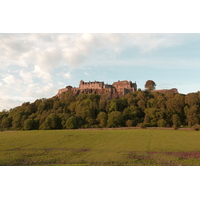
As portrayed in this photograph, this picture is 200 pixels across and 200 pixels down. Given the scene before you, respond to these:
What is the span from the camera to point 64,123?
47688 millimetres

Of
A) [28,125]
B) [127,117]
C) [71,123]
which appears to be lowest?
[28,125]

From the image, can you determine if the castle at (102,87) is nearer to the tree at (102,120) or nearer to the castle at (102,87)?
the castle at (102,87)

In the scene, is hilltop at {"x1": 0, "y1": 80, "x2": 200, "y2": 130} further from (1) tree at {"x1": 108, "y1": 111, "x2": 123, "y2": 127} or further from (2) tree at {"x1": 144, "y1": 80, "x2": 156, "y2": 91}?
(2) tree at {"x1": 144, "y1": 80, "x2": 156, "y2": 91}

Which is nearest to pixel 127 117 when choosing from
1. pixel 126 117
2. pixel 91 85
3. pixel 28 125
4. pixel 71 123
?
pixel 126 117

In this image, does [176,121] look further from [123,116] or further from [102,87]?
[102,87]

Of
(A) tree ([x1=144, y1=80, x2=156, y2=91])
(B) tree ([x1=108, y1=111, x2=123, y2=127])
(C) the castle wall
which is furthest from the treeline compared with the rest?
(C) the castle wall

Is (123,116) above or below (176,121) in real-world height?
above

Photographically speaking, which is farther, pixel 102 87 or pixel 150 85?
pixel 102 87

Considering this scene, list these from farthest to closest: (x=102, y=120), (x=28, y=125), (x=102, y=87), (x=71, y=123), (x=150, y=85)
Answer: (x=102, y=87) < (x=150, y=85) < (x=28, y=125) < (x=102, y=120) < (x=71, y=123)

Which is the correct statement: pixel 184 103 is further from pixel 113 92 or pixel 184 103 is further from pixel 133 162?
pixel 113 92

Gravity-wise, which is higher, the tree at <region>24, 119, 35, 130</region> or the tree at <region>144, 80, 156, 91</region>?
the tree at <region>144, 80, 156, 91</region>

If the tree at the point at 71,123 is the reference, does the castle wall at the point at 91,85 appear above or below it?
above

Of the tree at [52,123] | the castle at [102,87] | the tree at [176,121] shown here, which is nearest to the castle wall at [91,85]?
the castle at [102,87]

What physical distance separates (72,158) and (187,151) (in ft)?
43.8
